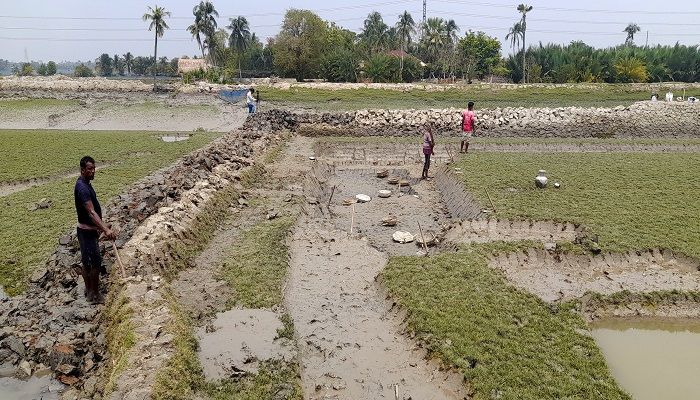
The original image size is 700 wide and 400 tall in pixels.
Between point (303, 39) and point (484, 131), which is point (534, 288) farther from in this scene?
point (303, 39)

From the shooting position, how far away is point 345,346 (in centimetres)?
850

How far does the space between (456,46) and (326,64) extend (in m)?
25.3

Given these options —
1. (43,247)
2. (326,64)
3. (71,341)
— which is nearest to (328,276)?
(71,341)

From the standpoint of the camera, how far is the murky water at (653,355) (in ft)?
25.0

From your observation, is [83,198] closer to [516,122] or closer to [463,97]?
[516,122]

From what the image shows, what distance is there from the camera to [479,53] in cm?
7394

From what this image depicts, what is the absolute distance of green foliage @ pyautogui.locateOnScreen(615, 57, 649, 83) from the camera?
2298 inches

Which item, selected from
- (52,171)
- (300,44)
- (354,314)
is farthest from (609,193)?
(300,44)

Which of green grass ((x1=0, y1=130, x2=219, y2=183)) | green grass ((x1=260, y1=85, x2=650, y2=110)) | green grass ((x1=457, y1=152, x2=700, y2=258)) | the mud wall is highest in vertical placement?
green grass ((x1=260, y1=85, x2=650, y2=110))

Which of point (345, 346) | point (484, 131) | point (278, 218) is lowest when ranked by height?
point (345, 346)

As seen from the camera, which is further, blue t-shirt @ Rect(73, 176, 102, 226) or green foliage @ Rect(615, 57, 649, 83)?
green foliage @ Rect(615, 57, 649, 83)

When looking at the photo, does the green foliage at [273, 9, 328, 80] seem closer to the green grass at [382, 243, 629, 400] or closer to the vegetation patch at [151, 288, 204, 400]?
the green grass at [382, 243, 629, 400]

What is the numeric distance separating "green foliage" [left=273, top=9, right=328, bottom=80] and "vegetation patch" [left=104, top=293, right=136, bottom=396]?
58610 mm

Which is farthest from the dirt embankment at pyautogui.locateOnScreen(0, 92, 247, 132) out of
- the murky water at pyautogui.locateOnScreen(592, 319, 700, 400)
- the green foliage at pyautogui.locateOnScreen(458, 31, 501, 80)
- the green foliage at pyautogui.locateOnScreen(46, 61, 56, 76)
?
the green foliage at pyautogui.locateOnScreen(46, 61, 56, 76)
